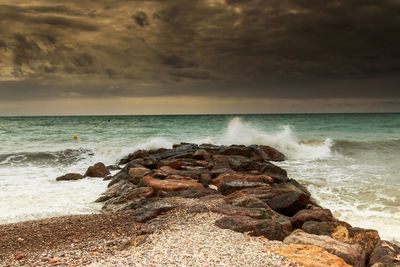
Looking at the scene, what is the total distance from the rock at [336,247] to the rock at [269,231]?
0.44 ft

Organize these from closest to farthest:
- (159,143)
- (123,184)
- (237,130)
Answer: (123,184) → (159,143) → (237,130)

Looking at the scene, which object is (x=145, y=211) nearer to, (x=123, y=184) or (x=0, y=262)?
(x=0, y=262)

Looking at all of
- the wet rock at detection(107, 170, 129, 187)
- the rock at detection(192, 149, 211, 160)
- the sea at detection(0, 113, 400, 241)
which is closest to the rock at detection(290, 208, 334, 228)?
the sea at detection(0, 113, 400, 241)

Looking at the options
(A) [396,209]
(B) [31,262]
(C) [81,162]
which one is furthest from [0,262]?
(C) [81,162]

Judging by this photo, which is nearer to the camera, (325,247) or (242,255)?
(242,255)

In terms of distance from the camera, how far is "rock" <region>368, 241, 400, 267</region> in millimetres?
4090

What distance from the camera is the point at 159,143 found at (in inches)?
766

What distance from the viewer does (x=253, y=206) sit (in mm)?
6070

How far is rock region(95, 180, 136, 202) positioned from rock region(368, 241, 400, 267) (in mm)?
6119

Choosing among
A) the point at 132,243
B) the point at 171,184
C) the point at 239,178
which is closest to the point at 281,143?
the point at 239,178

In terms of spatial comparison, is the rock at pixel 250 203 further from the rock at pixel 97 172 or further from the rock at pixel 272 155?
the rock at pixel 272 155

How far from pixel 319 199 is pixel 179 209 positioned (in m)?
5.02

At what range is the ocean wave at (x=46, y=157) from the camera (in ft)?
51.8

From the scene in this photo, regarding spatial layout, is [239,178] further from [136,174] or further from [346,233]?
[346,233]
